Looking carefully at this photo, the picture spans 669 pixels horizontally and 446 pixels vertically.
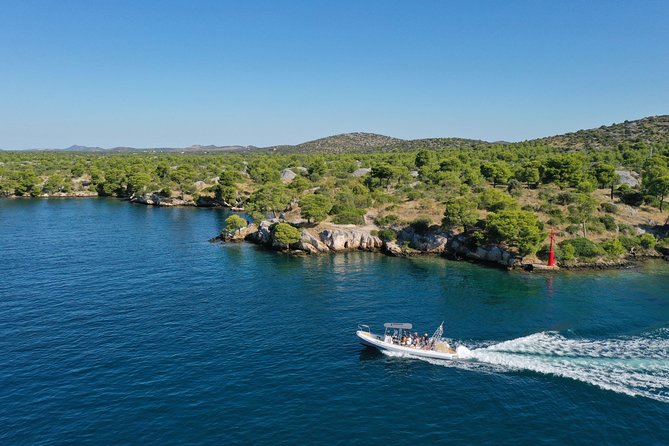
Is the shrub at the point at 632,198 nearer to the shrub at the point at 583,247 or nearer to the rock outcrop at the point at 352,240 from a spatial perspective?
the shrub at the point at 583,247

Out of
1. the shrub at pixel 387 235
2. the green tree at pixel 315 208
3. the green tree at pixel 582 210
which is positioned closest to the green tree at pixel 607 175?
the green tree at pixel 582 210

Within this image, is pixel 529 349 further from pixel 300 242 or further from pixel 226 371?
pixel 300 242

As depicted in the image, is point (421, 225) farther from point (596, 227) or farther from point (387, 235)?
point (596, 227)

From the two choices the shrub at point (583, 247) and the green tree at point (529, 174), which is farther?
the green tree at point (529, 174)

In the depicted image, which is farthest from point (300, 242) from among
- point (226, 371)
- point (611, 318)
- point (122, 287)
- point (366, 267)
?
point (611, 318)

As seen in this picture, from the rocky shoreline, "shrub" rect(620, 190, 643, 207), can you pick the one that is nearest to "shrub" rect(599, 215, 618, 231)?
the rocky shoreline

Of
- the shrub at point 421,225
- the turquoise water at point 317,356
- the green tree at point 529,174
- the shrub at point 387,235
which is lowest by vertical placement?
the turquoise water at point 317,356
